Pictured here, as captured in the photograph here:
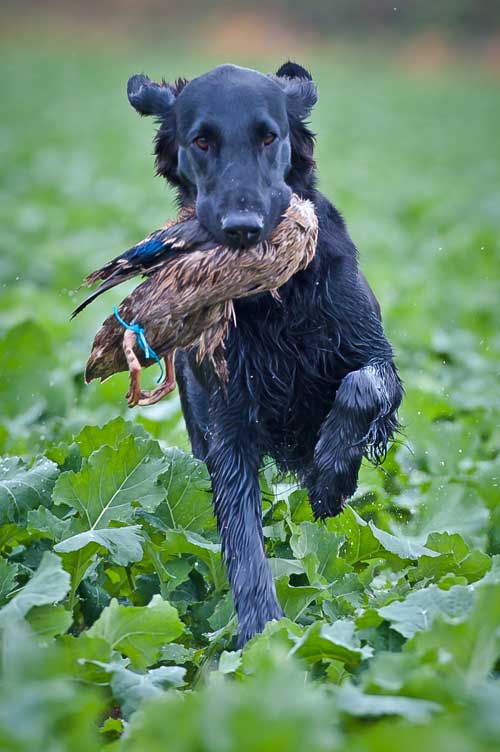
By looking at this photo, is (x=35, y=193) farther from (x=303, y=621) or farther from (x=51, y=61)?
(x=51, y=61)

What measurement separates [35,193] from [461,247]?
6891 millimetres

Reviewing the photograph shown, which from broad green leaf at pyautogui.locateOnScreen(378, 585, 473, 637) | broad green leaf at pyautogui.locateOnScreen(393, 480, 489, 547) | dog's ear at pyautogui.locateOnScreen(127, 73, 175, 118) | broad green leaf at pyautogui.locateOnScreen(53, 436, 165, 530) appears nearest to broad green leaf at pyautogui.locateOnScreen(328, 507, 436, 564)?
broad green leaf at pyautogui.locateOnScreen(393, 480, 489, 547)

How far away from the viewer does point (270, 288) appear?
3.90 meters

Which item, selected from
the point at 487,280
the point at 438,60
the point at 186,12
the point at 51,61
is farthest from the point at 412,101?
the point at 186,12

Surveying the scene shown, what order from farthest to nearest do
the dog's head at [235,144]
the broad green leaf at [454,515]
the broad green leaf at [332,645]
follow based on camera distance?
the broad green leaf at [454,515]
the dog's head at [235,144]
the broad green leaf at [332,645]

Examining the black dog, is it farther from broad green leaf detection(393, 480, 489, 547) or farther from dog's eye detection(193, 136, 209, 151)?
broad green leaf detection(393, 480, 489, 547)

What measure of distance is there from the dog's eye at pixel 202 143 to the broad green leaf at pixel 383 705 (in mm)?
→ 2015

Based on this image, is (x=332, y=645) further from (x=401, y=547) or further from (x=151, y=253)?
(x=151, y=253)

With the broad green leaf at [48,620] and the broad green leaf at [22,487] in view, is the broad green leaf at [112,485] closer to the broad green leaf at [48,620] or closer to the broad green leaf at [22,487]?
the broad green leaf at [22,487]

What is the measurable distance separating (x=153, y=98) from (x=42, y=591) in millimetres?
1995

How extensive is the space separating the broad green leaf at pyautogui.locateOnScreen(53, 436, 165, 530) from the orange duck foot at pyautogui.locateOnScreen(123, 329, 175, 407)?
14 cm

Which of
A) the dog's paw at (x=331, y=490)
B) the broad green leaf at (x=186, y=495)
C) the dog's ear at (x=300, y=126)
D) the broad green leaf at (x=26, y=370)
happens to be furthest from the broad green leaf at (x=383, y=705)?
the broad green leaf at (x=26, y=370)

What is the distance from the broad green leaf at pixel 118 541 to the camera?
3600 millimetres

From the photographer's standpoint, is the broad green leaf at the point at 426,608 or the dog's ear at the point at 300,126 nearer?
the broad green leaf at the point at 426,608
